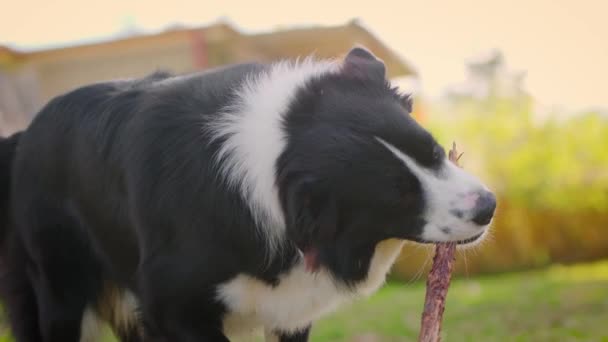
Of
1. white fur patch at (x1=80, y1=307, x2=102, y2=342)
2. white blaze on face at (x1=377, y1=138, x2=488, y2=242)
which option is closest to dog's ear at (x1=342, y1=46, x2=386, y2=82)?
white blaze on face at (x1=377, y1=138, x2=488, y2=242)

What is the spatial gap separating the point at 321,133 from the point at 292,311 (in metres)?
0.85

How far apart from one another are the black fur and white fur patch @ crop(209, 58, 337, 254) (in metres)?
0.04

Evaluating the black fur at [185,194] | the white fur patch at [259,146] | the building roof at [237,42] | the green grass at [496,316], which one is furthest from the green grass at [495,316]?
the building roof at [237,42]

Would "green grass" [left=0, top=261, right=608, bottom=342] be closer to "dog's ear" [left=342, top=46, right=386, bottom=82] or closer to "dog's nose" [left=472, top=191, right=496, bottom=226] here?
"dog's ear" [left=342, top=46, right=386, bottom=82]

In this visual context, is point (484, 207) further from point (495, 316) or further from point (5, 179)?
point (495, 316)

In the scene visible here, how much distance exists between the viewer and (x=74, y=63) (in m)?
12.8

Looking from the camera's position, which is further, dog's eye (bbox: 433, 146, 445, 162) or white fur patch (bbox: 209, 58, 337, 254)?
white fur patch (bbox: 209, 58, 337, 254)

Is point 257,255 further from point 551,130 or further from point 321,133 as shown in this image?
point 551,130

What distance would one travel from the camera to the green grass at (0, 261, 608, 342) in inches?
258

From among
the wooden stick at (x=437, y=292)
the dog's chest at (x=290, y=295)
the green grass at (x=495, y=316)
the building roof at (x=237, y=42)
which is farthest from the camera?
the building roof at (x=237, y=42)

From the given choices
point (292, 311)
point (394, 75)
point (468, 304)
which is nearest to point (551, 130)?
point (394, 75)

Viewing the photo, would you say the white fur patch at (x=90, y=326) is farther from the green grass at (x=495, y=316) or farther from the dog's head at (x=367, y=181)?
the dog's head at (x=367, y=181)

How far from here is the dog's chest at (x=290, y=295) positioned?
3160 mm

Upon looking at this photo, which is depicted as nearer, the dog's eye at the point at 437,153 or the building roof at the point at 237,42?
the dog's eye at the point at 437,153
